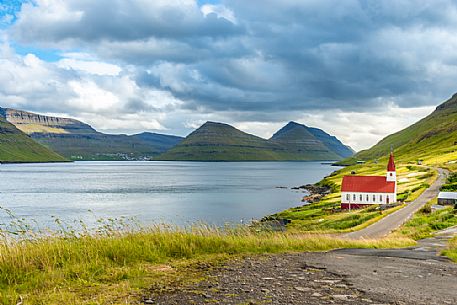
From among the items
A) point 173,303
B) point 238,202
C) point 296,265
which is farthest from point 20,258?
point 238,202

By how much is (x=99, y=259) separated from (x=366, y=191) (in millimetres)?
90724

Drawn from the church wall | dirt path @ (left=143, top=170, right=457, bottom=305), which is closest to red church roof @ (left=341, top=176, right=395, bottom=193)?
the church wall

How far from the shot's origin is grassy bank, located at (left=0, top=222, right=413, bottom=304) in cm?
970

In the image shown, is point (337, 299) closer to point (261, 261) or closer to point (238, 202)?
point (261, 261)

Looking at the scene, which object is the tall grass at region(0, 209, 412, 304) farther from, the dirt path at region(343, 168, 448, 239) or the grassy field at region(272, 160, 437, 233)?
the grassy field at region(272, 160, 437, 233)

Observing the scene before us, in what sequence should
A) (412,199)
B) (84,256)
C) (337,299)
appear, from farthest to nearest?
1. (412,199)
2. (84,256)
3. (337,299)

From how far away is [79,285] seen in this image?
10.4 m

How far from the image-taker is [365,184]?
318ft

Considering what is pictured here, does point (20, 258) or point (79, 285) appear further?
point (20, 258)

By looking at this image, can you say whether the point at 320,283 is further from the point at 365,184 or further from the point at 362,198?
the point at 365,184

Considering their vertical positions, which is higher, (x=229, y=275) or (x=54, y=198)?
(x=229, y=275)

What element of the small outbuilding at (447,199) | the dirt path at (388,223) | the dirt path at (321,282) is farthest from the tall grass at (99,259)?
the small outbuilding at (447,199)

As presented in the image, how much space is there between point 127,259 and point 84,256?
4.04 ft

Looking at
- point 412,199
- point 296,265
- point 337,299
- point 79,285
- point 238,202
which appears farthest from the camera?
point 238,202
